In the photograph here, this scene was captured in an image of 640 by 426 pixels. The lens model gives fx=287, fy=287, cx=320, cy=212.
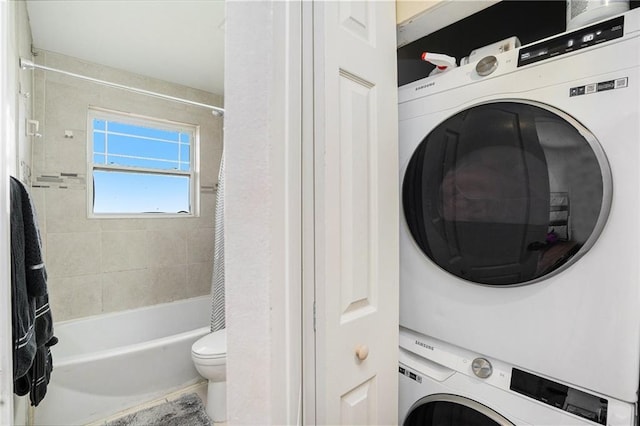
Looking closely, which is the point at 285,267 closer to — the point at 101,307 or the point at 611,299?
the point at 611,299

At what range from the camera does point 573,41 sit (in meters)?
0.67

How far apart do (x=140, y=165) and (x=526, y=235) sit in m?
2.91

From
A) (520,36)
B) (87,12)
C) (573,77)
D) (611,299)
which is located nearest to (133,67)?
(87,12)

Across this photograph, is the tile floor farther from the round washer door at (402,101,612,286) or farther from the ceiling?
the ceiling

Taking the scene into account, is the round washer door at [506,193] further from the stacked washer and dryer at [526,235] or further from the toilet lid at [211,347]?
the toilet lid at [211,347]

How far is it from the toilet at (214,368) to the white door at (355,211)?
1191 millimetres

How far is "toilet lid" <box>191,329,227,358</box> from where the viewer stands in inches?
68.4

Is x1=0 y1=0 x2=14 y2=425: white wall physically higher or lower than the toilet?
higher

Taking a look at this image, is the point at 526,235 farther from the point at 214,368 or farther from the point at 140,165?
the point at 140,165

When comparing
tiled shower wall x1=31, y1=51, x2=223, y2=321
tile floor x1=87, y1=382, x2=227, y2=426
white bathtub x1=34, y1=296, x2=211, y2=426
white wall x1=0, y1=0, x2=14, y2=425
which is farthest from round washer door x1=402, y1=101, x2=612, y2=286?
tiled shower wall x1=31, y1=51, x2=223, y2=321

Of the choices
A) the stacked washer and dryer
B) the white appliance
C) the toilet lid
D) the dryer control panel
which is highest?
the dryer control panel

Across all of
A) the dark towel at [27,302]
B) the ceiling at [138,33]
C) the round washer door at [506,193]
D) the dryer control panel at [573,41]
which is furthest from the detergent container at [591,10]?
the dark towel at [27,302]

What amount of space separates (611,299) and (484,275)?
24 cm

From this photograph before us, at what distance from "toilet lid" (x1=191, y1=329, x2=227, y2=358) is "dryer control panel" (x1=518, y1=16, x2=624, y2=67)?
1.81 m
